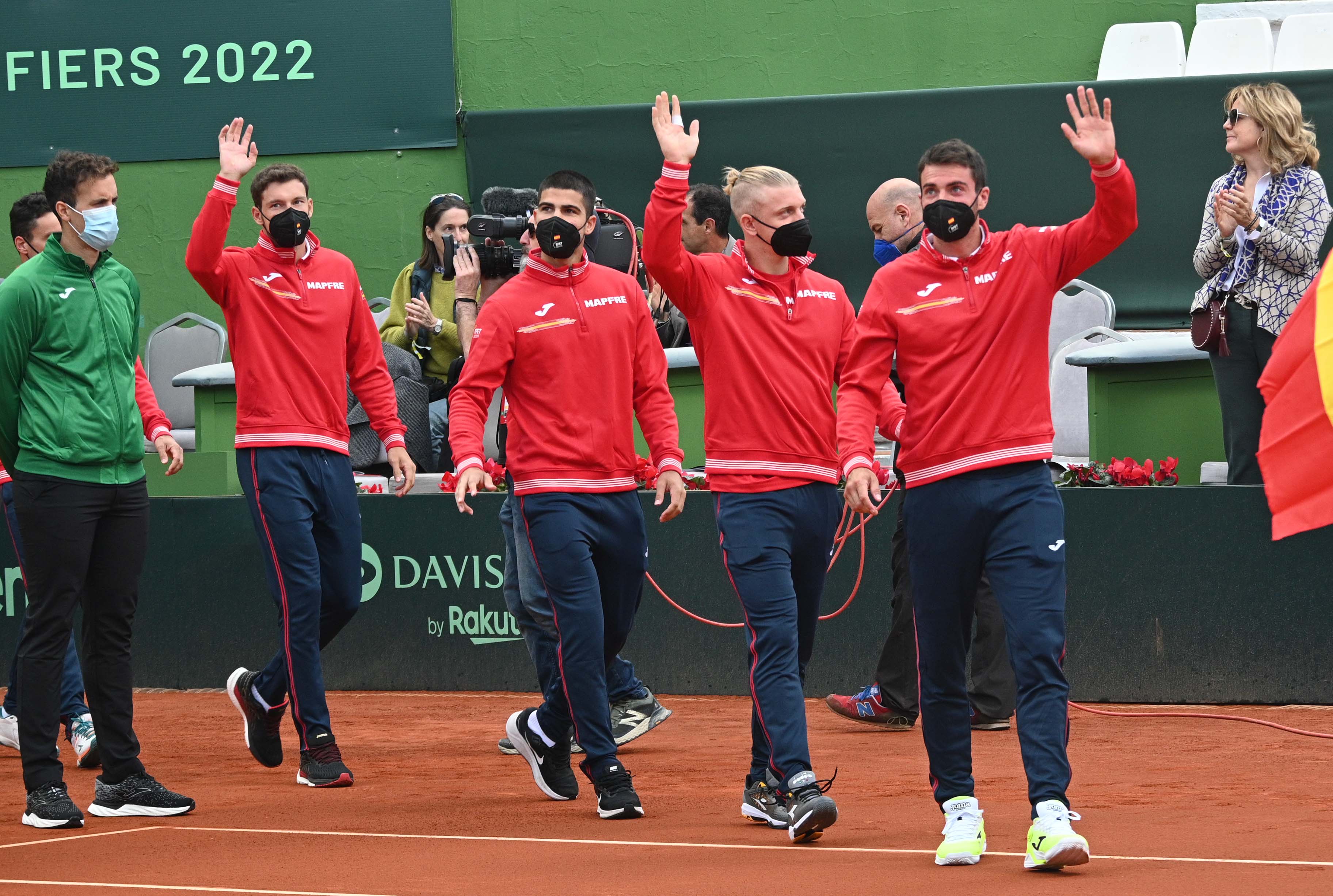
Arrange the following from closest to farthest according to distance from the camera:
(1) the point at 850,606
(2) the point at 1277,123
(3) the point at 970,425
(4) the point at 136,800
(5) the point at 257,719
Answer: (3) the point at 970,425, (4) the point at 136,800, (5) the point at 257,719, (2) the point at 1277,123, (1) the point at 850,606

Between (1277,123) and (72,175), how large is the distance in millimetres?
5409

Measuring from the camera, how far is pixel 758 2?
1387 cm

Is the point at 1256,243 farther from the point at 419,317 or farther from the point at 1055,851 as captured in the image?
the point at 419,317

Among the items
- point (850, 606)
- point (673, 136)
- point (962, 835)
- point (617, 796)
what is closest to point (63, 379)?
point (673, 136)

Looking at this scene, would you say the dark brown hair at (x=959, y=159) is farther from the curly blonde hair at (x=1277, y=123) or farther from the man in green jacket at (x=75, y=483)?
the curly blonde hair at (x=1277, y=123)

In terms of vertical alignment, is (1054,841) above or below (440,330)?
below

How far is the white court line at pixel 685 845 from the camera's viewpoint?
4836 millimetres

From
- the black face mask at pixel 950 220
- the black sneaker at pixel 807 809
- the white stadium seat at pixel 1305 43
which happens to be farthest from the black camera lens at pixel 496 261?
the white stadium seat at pixel 1305 43

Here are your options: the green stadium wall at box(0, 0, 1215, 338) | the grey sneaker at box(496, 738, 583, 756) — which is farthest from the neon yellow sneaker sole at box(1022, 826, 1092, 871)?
the green stadium wall at box(0, 0, 1215, 338)

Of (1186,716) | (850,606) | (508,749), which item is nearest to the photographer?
(508,749)

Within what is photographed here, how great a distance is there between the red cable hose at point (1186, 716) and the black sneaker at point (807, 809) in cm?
276

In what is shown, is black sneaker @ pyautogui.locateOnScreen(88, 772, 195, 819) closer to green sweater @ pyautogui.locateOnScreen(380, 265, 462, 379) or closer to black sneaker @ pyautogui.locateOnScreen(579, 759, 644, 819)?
black sneaker @ pyautogui.locateOnScreen(579, 759, 644, 819)

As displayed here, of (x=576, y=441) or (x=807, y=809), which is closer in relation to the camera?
(x=807, y=809)

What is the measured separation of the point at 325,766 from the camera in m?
6.77
